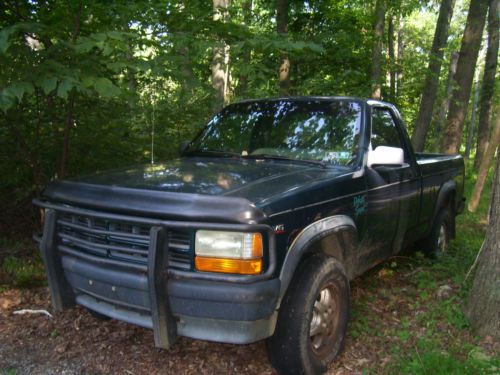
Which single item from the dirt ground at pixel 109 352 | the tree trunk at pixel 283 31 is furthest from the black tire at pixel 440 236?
the tree trunk at pixel 283 31

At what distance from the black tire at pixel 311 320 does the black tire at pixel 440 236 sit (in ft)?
8.19

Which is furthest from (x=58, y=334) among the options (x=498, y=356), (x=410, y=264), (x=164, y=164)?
(x=410, y=264)

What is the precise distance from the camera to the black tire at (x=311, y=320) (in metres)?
2.76

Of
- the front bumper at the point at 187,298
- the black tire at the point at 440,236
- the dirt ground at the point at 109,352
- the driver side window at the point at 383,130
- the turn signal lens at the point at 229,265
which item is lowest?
the dirt ground at the point at 109,352

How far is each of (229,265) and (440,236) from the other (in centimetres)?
399

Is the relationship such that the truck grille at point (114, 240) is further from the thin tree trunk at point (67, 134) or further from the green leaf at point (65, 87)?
the thin tree trunk at point (67, 134)

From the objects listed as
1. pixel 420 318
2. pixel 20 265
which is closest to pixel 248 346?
pixel 420 318

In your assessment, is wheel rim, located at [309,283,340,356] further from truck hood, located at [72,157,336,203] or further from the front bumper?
truck hood, located at [72,157,336,203]

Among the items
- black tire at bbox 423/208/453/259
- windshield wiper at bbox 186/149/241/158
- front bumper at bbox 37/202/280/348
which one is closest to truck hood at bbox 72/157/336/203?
windshield wiper at bbox 186/149/241/158

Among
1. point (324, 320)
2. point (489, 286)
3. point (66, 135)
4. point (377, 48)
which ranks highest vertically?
point (377, 48)

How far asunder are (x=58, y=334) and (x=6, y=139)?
2602mm

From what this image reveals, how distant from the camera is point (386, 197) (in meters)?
3.96

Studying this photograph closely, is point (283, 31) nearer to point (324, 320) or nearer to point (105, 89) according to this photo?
point (105, 89)

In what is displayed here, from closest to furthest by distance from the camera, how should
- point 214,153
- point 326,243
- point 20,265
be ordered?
point 326,243
point 214,153
point 20,265
